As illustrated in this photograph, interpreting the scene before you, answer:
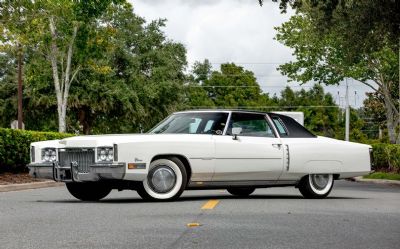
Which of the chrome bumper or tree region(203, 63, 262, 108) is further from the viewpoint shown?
tree region(203, 63, 262, 108)

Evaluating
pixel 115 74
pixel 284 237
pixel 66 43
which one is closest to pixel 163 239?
pixel 284 237

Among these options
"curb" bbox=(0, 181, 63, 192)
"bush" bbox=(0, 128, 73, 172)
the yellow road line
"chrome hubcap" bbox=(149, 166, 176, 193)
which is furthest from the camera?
"bush" bbox=(0, 128, 73, 172)

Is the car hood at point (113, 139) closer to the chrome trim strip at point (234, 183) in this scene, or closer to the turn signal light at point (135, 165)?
the turn signal light at point (135, 165)

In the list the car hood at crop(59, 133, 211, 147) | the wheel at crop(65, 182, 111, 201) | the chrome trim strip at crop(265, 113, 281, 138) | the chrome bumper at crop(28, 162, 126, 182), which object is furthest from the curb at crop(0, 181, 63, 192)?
the chrome trim strip at crop(265, 113, 281, 138)

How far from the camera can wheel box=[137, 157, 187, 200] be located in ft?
39.4

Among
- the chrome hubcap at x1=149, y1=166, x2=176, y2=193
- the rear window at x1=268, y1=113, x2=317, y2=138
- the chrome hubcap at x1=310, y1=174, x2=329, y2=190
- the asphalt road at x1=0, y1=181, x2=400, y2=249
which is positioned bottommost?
the asphalt road at x1=0, y1=181, x2=400, y2=249

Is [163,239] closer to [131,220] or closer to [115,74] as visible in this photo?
[131,220]

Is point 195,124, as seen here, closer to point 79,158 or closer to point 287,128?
point 287,128

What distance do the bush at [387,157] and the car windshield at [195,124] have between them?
1882 cm

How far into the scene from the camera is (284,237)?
770 centimetres

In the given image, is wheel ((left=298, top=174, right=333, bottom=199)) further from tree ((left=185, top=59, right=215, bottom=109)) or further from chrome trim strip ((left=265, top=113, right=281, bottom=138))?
tree ((left=185, top=59, right=215, bottom=109))

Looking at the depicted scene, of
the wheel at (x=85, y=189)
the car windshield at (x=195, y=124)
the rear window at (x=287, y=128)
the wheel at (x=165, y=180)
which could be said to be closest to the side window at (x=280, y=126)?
the rear window at (x=287, y=128)

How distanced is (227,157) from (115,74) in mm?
34699

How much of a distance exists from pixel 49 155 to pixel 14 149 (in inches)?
397
